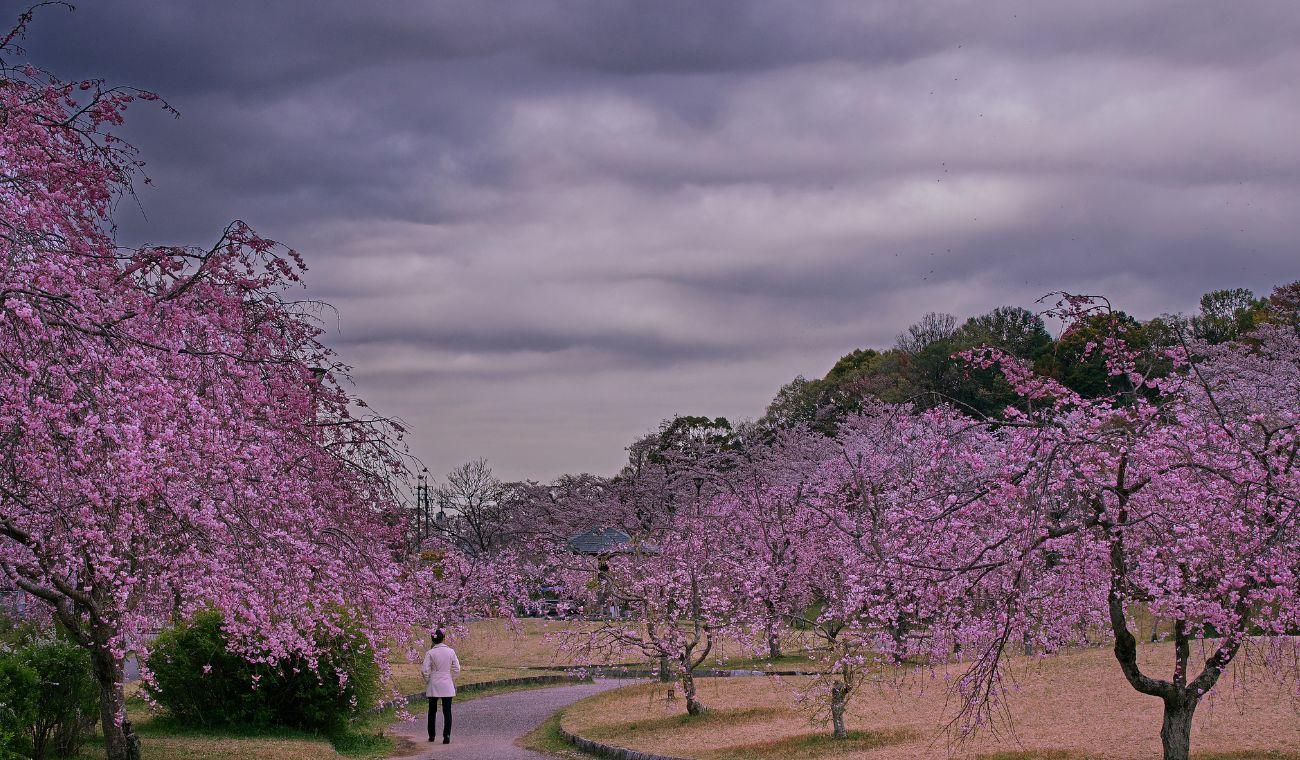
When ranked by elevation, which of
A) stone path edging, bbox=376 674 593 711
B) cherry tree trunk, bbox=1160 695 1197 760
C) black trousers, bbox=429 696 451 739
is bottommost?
stone path edging, bbox=376 674 593 711

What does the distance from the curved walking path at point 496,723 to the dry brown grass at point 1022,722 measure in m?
1.09

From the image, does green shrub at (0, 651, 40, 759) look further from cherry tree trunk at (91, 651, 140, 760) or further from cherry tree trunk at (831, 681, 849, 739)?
cherry tree trunk at (831, 681, 849, 739)

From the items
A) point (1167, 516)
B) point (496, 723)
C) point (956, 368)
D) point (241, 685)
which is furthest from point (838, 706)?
→ point (956, 368)

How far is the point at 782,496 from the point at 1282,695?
13372mm

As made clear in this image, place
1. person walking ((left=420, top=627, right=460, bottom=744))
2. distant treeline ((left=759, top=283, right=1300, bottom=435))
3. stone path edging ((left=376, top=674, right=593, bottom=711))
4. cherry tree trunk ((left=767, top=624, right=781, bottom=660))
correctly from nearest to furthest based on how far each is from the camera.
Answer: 1. person walking ((left=420, top=627, right=460, bottom=744))
2. cherry tree trunk ((left=767, top=624, right=781, bottom=660))
3. stone path edging ((left=376, top=674, right=593, bottom=711))
4. distant treeline ((left=759, top=283, right=1300, bottom=435))

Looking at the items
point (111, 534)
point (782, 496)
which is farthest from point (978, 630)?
point (782, 496)

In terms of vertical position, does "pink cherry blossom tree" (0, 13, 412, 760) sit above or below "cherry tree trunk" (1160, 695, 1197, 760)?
above

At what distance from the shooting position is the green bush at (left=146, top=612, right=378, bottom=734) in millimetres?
16547

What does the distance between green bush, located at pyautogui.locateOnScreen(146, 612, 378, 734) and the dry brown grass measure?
381 centimetres

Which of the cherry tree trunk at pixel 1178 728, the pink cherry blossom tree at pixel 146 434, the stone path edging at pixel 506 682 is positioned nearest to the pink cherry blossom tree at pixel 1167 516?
the cherry tree trunk at pixel 1178 728

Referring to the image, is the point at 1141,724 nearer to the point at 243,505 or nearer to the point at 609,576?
the point at 609,576

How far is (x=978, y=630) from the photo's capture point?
1130 cm

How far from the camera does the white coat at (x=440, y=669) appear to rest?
17536mm

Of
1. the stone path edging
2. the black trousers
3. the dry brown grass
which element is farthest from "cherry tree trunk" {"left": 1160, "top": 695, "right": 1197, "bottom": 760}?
the stone path edging
